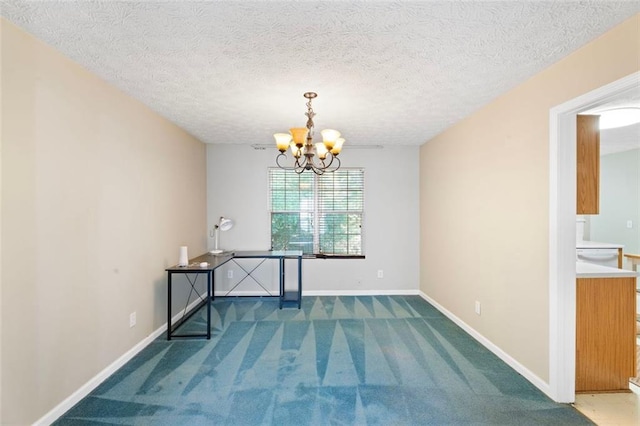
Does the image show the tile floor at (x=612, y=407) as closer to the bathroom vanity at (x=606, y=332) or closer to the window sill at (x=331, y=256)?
the bathroom vanity at (x=606, y=332)

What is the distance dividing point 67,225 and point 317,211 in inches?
126

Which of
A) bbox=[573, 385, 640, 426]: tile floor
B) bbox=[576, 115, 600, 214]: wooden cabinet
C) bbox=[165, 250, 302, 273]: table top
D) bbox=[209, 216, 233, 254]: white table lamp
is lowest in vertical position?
bbox=[573, 385, 640, 426]: tile floor

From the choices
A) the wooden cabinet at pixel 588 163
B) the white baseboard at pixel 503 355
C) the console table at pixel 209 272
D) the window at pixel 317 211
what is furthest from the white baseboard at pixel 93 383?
the wooden cabinet at pixel 588 163

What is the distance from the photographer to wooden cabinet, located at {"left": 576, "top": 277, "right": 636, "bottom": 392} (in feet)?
7.06

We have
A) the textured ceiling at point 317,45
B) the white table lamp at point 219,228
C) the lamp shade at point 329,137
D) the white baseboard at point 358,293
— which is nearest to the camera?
the textured ceiling at point 317,45

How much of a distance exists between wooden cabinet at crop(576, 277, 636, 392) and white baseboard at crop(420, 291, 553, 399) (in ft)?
0.94

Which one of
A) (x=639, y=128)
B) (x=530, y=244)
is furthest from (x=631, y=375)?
(x=639, y=128)

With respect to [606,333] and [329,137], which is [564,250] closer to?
[606,333]

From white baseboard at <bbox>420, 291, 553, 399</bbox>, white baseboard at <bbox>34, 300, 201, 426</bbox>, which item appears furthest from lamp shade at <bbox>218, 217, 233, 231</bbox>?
white baseboard at <bbox>420, 291, 553, 399</bbox>

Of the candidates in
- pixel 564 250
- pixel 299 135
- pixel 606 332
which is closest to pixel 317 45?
pixel 299 135

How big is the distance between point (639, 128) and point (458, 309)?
328 centimetres

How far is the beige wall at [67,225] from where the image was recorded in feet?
5.24

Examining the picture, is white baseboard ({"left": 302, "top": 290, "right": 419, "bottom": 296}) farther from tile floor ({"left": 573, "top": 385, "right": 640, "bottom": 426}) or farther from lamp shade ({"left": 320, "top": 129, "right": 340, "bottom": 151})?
lamp shade ({"left": 320, "top": 129, "right": 340, "bottom": 151})

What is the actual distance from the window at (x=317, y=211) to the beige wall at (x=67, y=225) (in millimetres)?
1932
